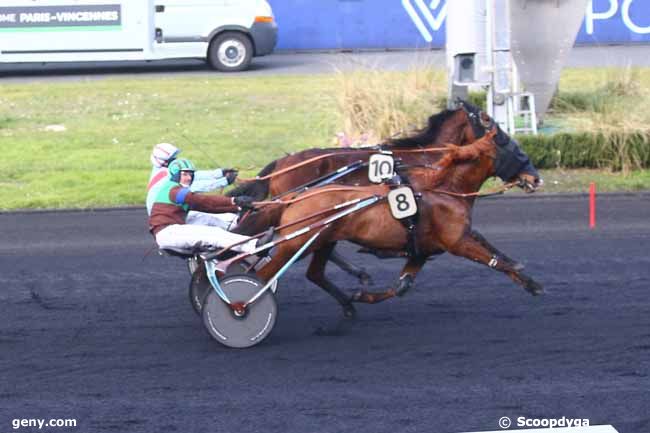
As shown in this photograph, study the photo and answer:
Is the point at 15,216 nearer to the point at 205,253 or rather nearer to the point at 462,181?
the point at 205,253

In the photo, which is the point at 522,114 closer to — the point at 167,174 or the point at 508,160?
the point at 508,160

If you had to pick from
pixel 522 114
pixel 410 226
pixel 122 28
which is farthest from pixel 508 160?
pixel 122 28

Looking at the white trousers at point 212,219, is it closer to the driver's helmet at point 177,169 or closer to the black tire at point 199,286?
the black tire at point 199,286

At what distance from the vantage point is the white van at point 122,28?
1900cm

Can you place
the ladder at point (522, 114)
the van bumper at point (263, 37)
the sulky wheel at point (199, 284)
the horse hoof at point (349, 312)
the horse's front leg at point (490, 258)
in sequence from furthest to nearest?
1. the van bumper at point (263, 37)
2. the ladder at point (522, 114)
3. the horse hoof at point (349, 312)
4. the sulky wheel at point (199, 284)
5. the horse's front leg at point (490, 258)

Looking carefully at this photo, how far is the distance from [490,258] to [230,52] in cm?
1368

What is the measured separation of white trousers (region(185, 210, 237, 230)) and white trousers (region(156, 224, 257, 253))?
0.49 m

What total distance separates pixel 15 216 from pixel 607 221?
→ 249 inches

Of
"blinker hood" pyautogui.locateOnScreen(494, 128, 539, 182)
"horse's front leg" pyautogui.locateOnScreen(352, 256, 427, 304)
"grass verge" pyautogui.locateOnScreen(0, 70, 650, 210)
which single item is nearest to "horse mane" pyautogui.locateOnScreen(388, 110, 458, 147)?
"blinker hood" pyautogui.locateOnScreen(494, 128, 539, 182)

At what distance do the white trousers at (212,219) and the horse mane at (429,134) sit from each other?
129 cm

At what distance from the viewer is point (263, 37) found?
65.6ft

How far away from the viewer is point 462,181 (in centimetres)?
739

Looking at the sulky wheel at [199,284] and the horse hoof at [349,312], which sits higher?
the sulky wheel at [199,284]

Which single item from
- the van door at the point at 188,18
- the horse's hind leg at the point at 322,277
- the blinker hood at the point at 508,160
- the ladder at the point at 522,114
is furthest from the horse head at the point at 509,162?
the van door at the point at 188,18
